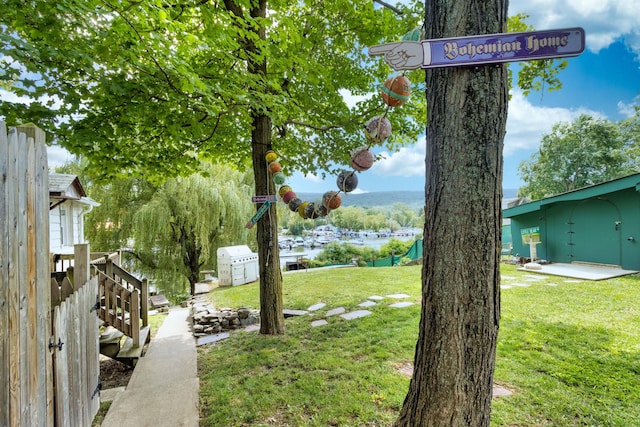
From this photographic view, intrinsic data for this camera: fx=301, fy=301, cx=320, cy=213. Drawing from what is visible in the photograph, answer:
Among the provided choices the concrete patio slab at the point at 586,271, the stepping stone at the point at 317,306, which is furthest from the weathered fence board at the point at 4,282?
the concrete patio slab at the point at 586,271

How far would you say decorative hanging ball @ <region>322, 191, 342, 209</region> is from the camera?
3119 millimetres

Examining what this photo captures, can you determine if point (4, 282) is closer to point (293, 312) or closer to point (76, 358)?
point (76, 358)

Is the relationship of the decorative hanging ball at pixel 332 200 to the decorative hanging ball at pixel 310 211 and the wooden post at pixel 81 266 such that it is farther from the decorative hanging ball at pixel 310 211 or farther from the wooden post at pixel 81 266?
the wooden post at pixel 81 266

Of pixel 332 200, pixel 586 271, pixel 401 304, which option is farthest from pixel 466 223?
pixel 586 271

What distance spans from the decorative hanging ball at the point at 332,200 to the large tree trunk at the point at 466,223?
1.60 meters

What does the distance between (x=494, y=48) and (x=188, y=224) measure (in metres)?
10.6

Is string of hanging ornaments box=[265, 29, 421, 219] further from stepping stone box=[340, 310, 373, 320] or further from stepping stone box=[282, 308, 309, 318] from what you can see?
stepping stone box=[282, 308, 309, 318]

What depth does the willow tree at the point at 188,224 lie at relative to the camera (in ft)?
33.0

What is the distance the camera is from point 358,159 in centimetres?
245

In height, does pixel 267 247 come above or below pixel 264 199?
below

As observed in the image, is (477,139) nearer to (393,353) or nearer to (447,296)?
(447,296)

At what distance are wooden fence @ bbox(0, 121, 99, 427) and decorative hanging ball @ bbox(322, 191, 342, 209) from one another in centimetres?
220

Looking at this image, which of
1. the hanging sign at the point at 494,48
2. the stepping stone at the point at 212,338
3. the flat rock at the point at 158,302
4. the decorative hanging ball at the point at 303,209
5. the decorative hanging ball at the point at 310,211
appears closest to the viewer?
the hanging sign at the point at 494,48

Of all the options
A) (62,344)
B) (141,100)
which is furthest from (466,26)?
(141,100)
